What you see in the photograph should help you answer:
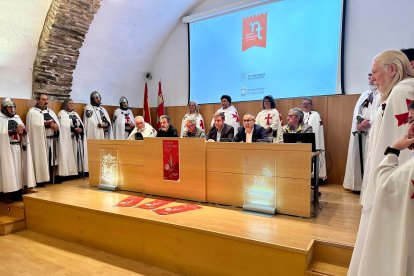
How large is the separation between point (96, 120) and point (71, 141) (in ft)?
2.09

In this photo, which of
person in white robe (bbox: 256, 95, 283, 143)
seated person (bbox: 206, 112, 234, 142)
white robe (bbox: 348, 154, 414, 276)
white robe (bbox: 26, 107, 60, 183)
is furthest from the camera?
person in white robe (bbox: 256, 95, 283, 143)

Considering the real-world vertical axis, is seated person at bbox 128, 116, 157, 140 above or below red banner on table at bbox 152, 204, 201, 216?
above

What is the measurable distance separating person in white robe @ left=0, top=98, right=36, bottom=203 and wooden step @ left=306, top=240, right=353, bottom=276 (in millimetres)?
3819

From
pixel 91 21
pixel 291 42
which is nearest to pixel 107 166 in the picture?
pixel 91 21

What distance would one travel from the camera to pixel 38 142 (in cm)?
427

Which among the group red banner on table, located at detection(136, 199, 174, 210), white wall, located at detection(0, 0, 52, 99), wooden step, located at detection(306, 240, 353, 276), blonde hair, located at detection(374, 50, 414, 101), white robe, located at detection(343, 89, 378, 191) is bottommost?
wooden step, located at detection(306, 240, 353, 276)

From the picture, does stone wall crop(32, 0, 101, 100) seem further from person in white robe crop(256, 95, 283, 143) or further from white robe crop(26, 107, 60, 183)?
person in white robe crop(256, 95, 283, 143)

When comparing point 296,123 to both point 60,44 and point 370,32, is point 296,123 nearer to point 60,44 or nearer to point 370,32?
point 370,32

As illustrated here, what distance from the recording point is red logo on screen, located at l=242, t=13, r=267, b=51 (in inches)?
202

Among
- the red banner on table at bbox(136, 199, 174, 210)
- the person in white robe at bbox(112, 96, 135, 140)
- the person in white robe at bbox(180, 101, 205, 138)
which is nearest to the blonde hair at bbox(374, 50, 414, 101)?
the red banner on table at bbox(136, 199, 174, 210)

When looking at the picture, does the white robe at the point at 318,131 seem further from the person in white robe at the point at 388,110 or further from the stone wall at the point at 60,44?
the stone wall at the point at 60,44

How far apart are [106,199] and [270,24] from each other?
4.08 meters

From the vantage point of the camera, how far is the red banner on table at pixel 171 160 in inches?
126

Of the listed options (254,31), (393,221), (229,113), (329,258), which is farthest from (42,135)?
(393,221)
